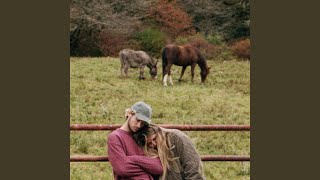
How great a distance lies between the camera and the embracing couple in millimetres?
5680

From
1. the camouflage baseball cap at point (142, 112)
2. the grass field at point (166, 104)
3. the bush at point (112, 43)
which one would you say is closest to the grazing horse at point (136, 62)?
the grass field at point (166, 104)

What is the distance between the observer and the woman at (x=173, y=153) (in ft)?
18.7

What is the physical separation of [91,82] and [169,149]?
1372 cm

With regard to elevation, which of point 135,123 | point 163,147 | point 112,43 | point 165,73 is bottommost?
point 163,147

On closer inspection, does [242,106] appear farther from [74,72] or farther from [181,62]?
[74,72]

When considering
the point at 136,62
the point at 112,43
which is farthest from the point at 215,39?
the point at 136,62

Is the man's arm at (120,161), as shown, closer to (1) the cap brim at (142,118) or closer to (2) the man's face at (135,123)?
(2) the man's face at (135,123)

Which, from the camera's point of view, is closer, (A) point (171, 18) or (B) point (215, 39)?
(B) point (215, 39)

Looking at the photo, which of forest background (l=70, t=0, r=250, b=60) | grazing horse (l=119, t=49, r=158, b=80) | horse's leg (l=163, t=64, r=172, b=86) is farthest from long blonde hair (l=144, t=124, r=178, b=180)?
forest background (l=70, t=0, r=250, b=60)

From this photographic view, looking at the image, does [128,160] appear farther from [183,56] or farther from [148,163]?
[183,56]

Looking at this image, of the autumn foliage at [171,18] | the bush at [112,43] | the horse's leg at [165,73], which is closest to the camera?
the horse's leg at [165,73]

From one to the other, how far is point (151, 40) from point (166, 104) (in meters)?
14.5

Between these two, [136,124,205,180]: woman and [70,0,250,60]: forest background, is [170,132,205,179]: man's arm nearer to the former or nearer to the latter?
[136,124,205,180]: woman

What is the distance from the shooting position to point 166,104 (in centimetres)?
1609
